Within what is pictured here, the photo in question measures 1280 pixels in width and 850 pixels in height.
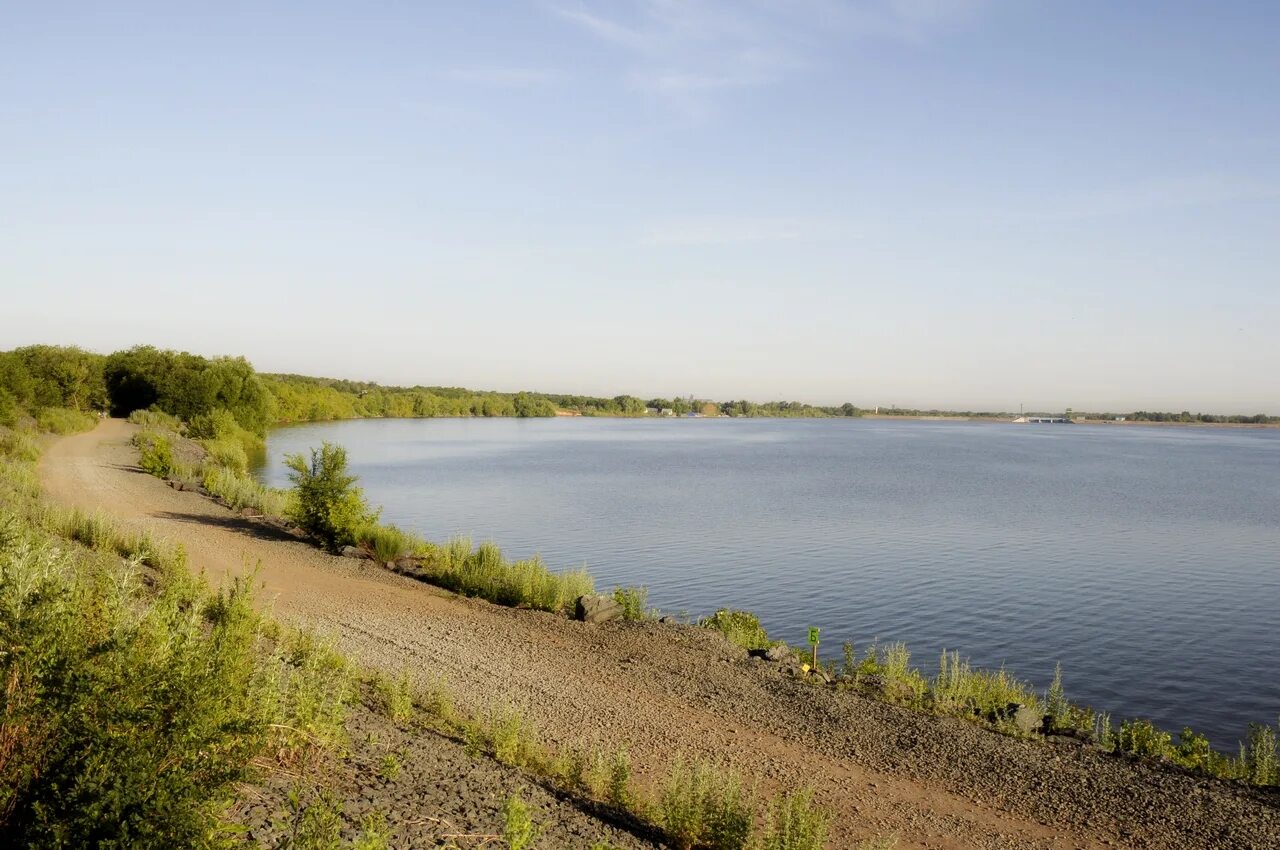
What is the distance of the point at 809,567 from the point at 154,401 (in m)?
64.8

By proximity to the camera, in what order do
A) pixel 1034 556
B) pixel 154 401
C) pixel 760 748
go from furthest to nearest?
pixel 154 401, pixel 1034 556, pixel 760 748

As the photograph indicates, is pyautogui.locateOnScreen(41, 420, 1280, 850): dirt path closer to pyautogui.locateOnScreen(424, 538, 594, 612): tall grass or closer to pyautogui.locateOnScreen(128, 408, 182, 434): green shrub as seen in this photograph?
pyautogui.locateOnScreen(424, 538, 594, 612): tall grass

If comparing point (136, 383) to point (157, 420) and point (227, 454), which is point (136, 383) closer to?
point (157, 420)

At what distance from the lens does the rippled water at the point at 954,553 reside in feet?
61.6

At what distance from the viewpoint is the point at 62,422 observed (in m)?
52.1

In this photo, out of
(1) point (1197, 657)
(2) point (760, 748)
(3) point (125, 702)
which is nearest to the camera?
(3) point (125, 702)

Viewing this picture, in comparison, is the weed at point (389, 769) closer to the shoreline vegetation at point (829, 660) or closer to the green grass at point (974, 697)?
the shoreline vegetation at point (829, 660)

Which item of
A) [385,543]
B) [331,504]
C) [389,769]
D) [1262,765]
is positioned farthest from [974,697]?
[331,504]

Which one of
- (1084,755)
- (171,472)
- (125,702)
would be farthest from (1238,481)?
(125,702)

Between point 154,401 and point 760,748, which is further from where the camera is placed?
point 154,401

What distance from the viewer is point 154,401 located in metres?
72.0

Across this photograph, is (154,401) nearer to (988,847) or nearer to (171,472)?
(171,472)

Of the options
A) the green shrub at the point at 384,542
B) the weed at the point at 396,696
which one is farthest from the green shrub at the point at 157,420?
the weed at the point at 396,696

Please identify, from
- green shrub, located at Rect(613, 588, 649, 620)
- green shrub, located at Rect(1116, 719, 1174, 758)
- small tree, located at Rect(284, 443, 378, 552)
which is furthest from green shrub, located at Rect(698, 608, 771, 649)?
small tree, located at Rect(284, 443, 378, 552)
